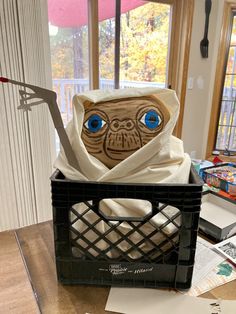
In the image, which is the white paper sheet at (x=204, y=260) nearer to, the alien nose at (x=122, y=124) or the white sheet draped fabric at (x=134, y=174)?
the white sheet draped fabric at (x=134, y=174)

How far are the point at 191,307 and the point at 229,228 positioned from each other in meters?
0.27

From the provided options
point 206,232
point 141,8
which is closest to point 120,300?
point 206,232

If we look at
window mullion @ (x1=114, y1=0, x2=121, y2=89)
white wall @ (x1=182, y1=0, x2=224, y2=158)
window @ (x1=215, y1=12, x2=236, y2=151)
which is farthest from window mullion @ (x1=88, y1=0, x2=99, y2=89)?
window @ (x1=215, y1=12, x2=236, y2=151)

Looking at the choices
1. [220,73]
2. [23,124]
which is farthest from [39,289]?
[220,73]

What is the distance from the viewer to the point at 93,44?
2145 mm

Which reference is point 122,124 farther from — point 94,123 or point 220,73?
point 220,73

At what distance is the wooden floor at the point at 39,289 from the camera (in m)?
0.46

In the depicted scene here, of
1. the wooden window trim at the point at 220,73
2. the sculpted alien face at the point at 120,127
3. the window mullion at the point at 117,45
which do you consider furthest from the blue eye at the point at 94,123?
the wooden window trim at the point at 220,73

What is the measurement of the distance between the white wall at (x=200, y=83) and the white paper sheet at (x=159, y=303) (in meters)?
2.50

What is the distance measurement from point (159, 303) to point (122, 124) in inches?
13.6

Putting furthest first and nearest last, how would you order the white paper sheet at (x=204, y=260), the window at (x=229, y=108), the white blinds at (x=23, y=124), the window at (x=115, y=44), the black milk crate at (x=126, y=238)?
the window at (x=229, y=108)
the window at (x=115, y=44)
the white blinds at (x=23, y=124)
the white paper sheet at (x=204, y=260)
the black milk crate at (x=126, y=238)

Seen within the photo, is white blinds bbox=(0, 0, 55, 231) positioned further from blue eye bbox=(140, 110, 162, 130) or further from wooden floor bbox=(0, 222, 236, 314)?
blue eye bbox=(140, 110, 162, 130)

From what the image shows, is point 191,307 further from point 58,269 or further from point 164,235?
point 58,269

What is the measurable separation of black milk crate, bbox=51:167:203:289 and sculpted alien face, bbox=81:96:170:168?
0.32 ft
